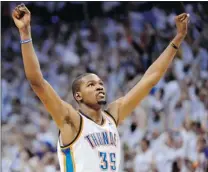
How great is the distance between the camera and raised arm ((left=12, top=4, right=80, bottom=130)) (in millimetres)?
3977

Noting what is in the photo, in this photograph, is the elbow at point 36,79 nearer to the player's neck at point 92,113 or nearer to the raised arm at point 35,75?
the raised arm at point 35,75

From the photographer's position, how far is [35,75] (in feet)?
13.5

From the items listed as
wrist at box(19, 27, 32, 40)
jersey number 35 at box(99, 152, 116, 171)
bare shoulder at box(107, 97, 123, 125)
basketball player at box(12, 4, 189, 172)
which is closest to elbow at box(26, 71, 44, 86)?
basketball player at box(12, 4, 189, 172)

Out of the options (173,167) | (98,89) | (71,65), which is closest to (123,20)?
(71,65)

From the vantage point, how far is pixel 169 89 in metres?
10.5

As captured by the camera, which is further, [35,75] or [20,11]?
[35,75]

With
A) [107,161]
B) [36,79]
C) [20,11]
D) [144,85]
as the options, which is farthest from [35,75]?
[144,85]

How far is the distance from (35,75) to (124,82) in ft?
22.3

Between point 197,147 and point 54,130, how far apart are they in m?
2.55

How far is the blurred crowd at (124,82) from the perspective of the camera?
30.4 ft

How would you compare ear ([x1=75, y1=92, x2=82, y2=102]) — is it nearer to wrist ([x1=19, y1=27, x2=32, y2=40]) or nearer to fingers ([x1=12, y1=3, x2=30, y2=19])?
wrist ([x1=19, y1=27, x2=32, y2=40])

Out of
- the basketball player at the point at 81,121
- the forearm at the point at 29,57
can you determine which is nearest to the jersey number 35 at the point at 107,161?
the basketball player at the point at 81,121

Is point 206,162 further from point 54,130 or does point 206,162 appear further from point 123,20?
point 123,20

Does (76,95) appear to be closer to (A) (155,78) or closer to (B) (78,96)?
(B) (78,96)
